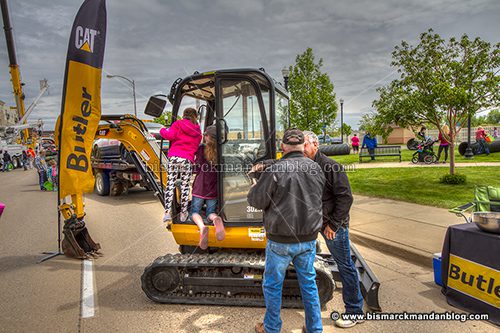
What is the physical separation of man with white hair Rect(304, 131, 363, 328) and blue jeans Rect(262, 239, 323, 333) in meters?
0.51

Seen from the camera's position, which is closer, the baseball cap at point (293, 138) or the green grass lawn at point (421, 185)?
the baseball cap at point (293, 138)

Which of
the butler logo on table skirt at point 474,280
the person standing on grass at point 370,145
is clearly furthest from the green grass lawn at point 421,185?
the person standing on grass at point 370,145

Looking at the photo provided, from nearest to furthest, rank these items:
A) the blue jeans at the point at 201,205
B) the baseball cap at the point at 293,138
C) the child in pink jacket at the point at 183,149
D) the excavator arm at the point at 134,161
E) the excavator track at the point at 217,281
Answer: the baseball cap at the point at 293,138, the excavator track at the point at 217,281, the child in pink jacket at the point at 183,149, the blue jeans at the point at 201,205, the excavator arm at the point at 134,161

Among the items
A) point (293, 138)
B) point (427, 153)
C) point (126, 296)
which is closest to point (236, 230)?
point (293, 138)

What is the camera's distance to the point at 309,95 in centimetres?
1591

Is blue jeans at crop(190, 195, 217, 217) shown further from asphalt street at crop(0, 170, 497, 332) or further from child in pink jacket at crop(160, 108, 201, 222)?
asphalt street at crop(0, 170, 497, 332)

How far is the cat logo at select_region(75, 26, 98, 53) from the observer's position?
5.40 m

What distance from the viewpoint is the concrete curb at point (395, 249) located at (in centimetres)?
494

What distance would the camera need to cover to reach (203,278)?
3.88 metres

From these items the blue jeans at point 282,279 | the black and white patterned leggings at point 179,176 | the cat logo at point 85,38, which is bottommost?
the blue jeans at point 282,279

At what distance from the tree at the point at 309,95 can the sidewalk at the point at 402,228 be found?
8158 millimetres

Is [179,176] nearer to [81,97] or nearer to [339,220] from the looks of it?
[339,220]

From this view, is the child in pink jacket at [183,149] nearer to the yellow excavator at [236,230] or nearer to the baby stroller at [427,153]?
the yellow excavator at [236,230]

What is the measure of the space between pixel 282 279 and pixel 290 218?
58 centimetres
